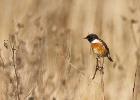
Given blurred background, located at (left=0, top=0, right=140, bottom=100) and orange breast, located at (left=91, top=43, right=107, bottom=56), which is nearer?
orange breast, located at (left=91, top=43, right=107, bottom=56)

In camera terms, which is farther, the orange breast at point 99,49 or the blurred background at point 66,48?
the blurred background at point 66,48

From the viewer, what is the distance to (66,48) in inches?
147

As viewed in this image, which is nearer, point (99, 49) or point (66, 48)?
point (99, 49)

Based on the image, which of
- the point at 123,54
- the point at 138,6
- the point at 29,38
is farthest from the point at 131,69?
the point at 29,38

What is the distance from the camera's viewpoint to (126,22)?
12.7 feet

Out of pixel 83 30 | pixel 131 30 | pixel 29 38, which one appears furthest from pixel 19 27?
pixel 131 30

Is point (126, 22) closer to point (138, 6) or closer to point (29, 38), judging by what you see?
point (138, 6)

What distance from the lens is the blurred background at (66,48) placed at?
11.8ft

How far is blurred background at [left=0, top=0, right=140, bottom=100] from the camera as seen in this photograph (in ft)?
11.8

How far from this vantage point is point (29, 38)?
3830 millimetres

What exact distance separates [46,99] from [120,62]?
1.53 feet

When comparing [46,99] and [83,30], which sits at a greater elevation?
[83,30]

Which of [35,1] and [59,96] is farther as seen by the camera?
[35,1]

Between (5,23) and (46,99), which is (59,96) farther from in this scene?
(5,23)
